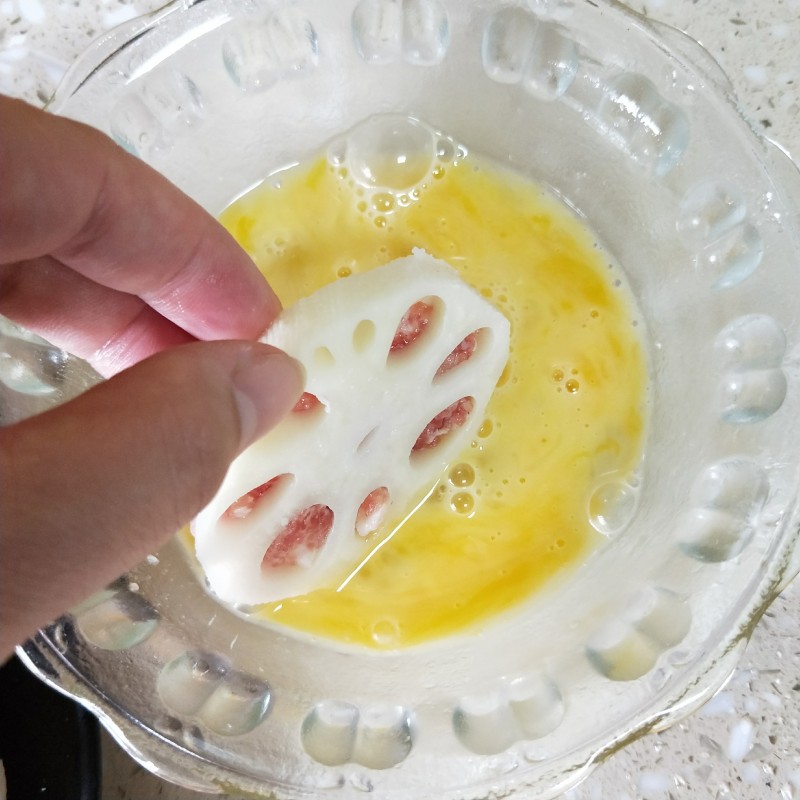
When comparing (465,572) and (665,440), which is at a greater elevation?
(665,440)

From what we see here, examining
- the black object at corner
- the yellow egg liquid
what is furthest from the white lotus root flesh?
the black object at corner

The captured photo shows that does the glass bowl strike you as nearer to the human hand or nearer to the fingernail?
the human hand

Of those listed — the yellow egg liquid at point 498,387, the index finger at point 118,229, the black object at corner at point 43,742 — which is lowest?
the black object at corner at point 43,742

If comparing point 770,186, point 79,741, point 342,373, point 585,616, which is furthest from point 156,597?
point 770,186

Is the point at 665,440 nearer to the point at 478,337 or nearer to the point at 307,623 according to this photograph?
the point at 478,337

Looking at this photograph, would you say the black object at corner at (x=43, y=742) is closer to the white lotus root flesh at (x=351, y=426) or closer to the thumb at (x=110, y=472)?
the white lotus root flesh at (x=351, y=426)

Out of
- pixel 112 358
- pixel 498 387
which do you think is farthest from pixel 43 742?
pixel 498 387

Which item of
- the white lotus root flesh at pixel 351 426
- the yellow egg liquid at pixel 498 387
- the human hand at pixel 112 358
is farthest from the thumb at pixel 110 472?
the yellow egg liquid at pixel 498 387
